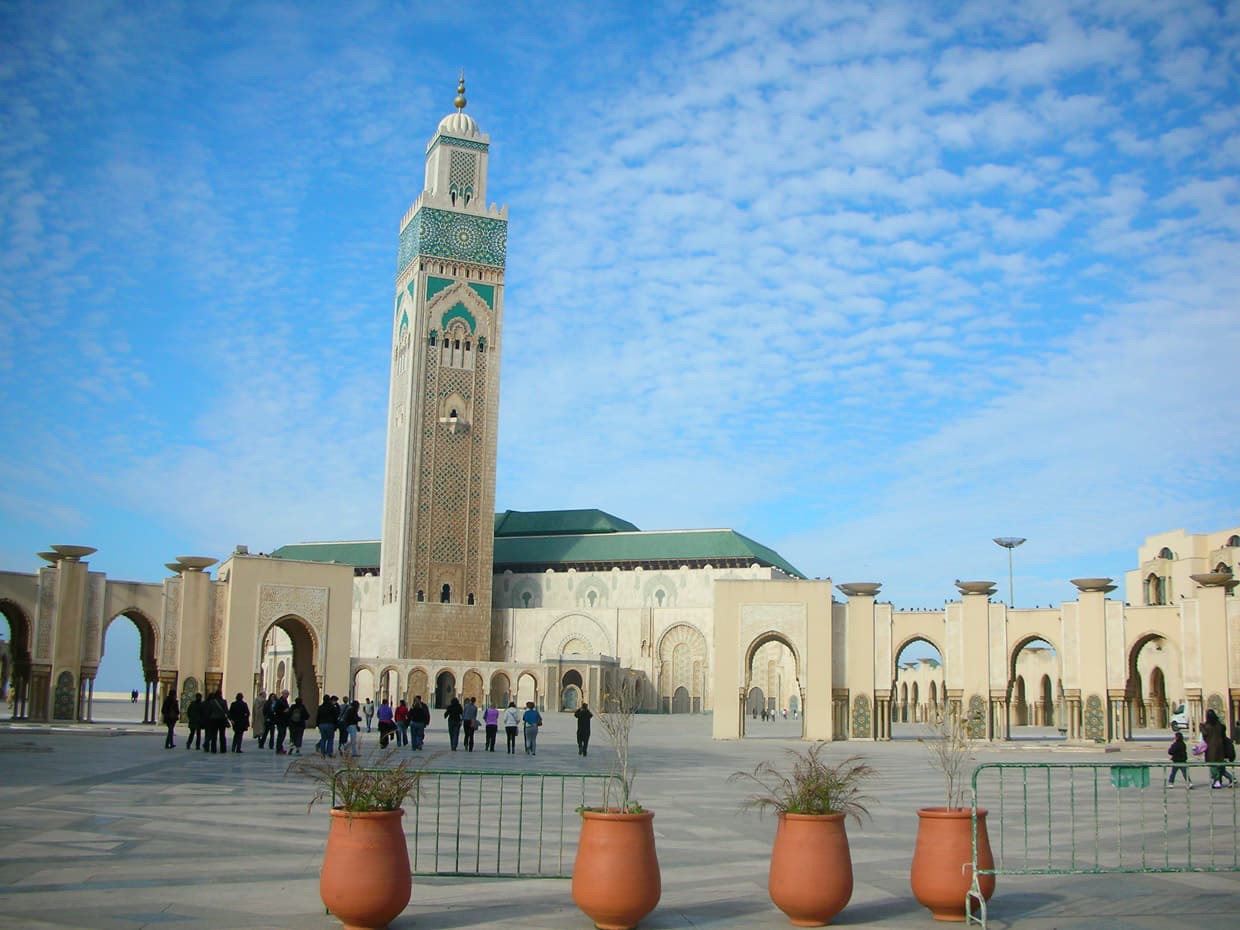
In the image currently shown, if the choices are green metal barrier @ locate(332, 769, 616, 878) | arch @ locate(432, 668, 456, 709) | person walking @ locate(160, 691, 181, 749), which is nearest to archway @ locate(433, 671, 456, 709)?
arch @ locate(432, 668, 456, 709)

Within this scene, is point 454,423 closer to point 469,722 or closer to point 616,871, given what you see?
point 469,722

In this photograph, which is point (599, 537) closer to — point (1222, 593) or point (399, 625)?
point (399, 625)

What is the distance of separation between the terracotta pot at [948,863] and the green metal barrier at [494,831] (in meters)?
1.72

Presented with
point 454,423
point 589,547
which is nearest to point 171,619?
point 454,423

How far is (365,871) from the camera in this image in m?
5.95

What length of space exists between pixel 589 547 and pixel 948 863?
174 ft

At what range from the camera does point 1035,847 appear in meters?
9.09

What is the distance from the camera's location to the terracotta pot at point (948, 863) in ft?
21.2

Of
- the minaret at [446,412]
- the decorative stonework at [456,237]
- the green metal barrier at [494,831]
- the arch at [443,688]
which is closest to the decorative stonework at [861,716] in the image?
the green metal barrier at [494,831]

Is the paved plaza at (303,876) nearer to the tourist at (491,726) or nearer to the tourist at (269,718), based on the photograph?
the tourist at (269,718)

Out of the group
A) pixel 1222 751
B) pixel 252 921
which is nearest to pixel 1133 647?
pixel 1222 751

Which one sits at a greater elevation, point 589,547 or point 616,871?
point 589,547

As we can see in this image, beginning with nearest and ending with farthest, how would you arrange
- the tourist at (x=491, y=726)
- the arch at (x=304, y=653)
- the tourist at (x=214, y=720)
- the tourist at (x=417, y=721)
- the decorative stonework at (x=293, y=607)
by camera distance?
the tourist at (x=214, y=720)
the tourist at (x=417, y=721)
the tourist at (x=491, y=726)
the decorative stonework at (x=293, y=607)
the arch at (x=304, y=653)

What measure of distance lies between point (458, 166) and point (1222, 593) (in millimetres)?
37747
